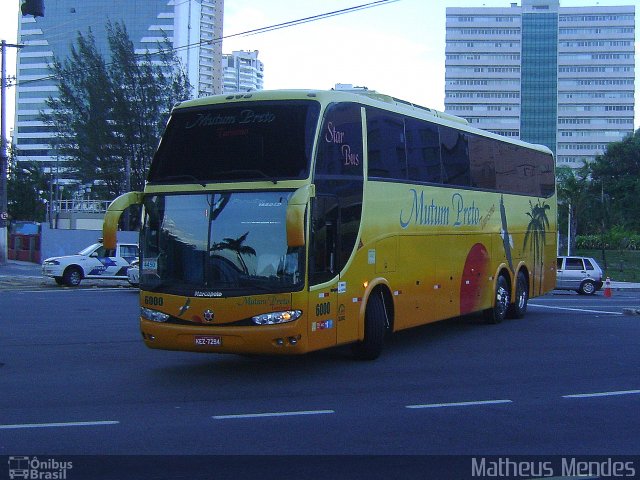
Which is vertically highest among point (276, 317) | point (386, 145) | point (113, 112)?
point (113, 112)

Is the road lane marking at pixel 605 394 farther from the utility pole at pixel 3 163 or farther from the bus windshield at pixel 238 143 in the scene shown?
the utility pole at pixel 3 163

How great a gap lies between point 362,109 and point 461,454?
21.5 feet

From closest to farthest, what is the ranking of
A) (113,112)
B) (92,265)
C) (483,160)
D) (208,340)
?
(208,340)
(483,160)
(92,265)
(113,112)

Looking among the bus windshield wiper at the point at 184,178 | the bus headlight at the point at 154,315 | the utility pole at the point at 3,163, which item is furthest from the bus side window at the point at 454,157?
the utility pole at the point at 3,163

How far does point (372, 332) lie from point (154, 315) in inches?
131

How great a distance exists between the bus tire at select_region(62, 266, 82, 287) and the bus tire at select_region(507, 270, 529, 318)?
680 inches

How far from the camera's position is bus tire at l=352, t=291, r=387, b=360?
12734 millimetres

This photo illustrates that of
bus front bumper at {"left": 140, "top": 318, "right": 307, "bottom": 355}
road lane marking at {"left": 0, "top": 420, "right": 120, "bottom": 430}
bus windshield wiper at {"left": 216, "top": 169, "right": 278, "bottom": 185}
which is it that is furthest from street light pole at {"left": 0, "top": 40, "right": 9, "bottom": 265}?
road lane marking at {"left": 0, "top": 420, "right": 120, "bottom": 430}

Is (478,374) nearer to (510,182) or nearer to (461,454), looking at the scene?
(461,454)

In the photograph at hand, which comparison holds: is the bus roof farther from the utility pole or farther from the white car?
the utility pole

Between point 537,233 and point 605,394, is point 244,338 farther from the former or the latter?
point 537,233

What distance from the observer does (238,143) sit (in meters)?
11.4

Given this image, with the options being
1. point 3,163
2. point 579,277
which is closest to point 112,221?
point 579,277

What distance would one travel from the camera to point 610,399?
33.1 ft
